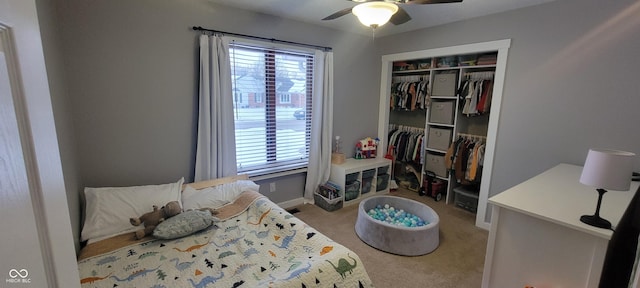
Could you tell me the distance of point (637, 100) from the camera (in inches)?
83.4

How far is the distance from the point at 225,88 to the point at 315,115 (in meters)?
1.17

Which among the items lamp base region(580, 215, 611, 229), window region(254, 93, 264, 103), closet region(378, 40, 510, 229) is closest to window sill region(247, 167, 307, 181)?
window region(254, 93, 264, 103)

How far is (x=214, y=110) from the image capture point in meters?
2.58

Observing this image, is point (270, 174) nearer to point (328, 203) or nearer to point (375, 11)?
point (328, 203)

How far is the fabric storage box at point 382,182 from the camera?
390 cm

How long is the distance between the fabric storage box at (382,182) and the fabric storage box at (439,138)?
2.54 ft

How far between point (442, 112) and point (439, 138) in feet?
1.19

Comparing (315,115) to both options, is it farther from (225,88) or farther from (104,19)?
(104,19)

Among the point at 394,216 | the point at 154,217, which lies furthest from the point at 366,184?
the point at 154,217

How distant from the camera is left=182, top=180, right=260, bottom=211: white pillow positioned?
227 cm

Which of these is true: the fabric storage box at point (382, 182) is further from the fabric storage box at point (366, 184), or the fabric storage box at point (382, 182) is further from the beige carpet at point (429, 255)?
the beige carpet at point (429, 255)

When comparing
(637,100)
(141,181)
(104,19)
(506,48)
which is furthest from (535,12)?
(141,181)

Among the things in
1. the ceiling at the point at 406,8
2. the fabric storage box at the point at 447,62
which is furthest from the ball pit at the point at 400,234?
the ceiling at the point at 406,8

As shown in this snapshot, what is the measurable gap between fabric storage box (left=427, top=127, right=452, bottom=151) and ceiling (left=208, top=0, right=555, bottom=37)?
1.39 metres
